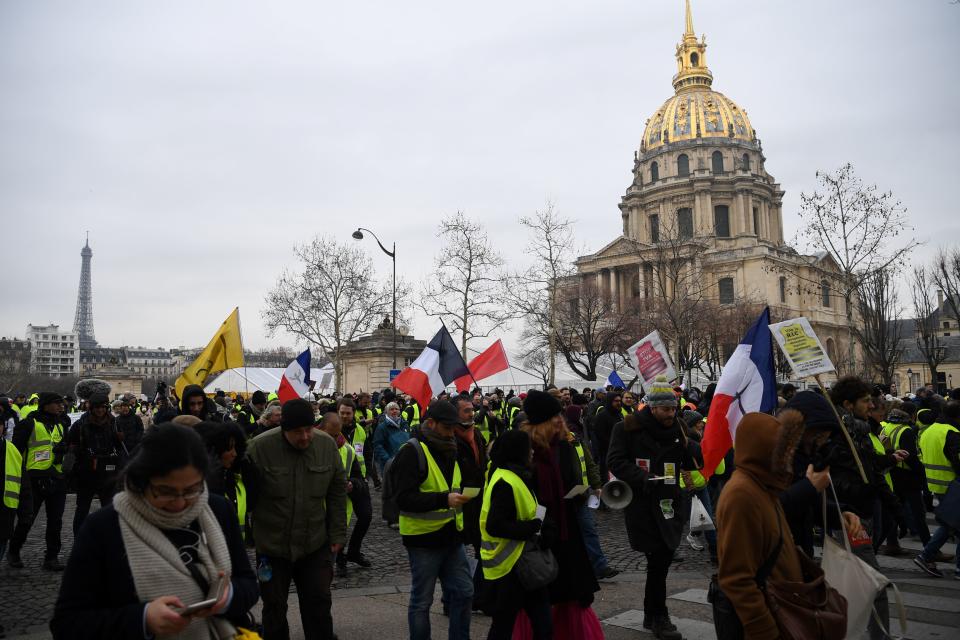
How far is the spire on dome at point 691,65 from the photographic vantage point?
92.0 metres

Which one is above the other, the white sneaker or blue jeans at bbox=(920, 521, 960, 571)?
blue jeans at bbox=(920, 521, 960, 571)

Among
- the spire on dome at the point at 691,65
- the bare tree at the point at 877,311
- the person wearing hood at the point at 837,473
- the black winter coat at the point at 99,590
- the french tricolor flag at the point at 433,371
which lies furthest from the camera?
the spire on dome at the point at 691,65

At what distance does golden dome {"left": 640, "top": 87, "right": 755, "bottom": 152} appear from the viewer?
8475cm

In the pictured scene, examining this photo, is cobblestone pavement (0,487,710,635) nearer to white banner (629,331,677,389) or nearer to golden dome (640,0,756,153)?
white banner (629,331,677,389)

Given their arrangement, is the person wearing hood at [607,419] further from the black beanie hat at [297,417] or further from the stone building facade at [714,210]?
the stone building facade at [714,210]

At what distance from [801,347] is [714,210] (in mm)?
80216

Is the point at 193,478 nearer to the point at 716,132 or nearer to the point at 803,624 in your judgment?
the point at 803,624

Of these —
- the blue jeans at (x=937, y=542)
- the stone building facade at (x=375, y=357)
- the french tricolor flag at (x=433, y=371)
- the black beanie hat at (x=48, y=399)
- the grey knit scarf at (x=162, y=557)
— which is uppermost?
the stone building facade at (x=375, y=357)

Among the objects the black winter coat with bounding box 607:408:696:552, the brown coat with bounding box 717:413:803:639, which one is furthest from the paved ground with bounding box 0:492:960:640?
the brown coat with bounding box 717:413:803:639

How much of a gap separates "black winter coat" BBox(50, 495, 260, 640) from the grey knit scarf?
42 millimetres

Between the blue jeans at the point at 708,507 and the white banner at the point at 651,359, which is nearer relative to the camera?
the blue jeans at the point at 708,507

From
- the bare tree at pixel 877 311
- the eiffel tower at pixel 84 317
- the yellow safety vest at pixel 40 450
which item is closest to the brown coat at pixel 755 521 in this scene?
the yellow safety vest at pixel 40 450

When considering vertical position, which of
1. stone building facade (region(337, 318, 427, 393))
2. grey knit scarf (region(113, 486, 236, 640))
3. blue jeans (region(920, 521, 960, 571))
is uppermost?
stone building facade (region(337, 318, 427, 393))

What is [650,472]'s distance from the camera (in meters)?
5.74
